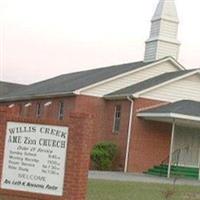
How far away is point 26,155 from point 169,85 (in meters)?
21.2

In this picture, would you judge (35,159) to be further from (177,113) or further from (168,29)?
(168,29)

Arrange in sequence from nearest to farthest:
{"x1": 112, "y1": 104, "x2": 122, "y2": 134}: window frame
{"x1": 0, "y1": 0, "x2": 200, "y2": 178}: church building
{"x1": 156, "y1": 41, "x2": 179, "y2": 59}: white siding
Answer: {"x1": 0, "y1": 0, "x2": 200, "y2": 178}: church building → {"x1": 112, "y1": 104, "x2": 122, "y2": 134}: window frame → {"x1": 156, "y1": 41, "x2": 179, "y2": 59}: white siding

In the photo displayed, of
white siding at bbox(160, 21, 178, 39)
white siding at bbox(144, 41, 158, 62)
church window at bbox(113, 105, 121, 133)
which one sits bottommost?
church window at bbox(113, 105, 121, 133)

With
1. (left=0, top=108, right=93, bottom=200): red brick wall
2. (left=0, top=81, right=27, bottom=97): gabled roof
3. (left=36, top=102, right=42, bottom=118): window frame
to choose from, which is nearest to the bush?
(left=36, top=102, right=42, bottom=118): window frame

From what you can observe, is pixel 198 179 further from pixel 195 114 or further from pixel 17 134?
pixel 17 134

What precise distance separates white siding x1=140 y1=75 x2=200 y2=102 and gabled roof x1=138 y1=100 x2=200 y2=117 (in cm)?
105

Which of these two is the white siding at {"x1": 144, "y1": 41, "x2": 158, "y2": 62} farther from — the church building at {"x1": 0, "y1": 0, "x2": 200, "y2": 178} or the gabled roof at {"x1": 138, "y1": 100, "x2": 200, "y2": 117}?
the gabled roof at {"x1": 138, "y1": 100, "x2": 200, "y2": 117}

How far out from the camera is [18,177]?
482 inches

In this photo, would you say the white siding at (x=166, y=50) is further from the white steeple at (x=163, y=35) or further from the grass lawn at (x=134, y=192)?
the grass lawn at (x=134, y=192)

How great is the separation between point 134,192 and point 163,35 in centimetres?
1920

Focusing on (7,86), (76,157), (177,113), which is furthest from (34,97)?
(7,86)

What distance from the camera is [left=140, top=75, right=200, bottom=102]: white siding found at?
32.5 metres

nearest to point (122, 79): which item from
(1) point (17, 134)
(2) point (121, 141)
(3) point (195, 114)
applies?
(2) point (121, 141)

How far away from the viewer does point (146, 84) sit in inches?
1304
